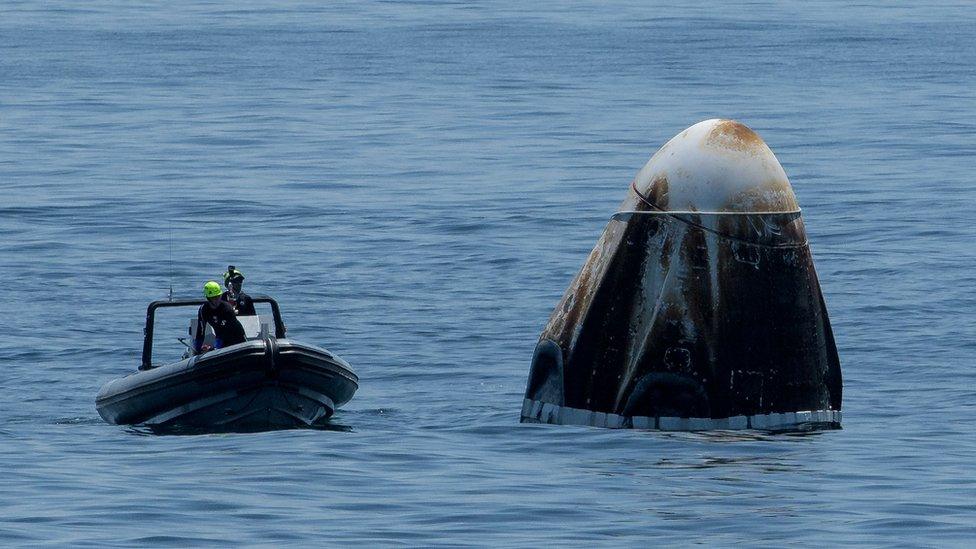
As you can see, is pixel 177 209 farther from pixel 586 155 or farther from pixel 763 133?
pixel 763 133

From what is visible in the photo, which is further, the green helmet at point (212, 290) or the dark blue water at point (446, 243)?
the green helmet at point (212, 290)

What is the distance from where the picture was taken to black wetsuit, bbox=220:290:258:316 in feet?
69.9

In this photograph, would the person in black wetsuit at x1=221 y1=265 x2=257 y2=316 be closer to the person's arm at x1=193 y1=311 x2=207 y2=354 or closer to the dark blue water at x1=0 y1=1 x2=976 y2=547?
the person's arm at x1=193 y1=311 x2=207 y2=354

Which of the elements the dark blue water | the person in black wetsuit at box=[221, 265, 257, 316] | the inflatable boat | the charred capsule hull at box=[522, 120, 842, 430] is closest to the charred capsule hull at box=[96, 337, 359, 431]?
the inflatable boat

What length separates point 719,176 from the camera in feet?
59.0

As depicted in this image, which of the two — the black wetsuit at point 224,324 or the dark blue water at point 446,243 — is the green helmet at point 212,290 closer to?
the black wetsuit at point 224,324

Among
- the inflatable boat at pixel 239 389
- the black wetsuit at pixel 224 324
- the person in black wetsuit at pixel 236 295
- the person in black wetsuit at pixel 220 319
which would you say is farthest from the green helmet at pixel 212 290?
the inflatable boat at pixel 239 389

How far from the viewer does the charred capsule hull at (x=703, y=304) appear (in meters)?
18.0

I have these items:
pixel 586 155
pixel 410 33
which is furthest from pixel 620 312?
pixel 410 33

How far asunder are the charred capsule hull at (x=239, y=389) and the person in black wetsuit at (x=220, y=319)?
0.40 metres

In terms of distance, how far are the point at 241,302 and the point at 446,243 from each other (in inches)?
529

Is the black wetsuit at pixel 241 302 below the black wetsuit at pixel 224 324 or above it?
above

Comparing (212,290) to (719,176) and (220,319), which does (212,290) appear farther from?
(719,176)

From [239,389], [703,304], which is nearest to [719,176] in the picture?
[703,304]
